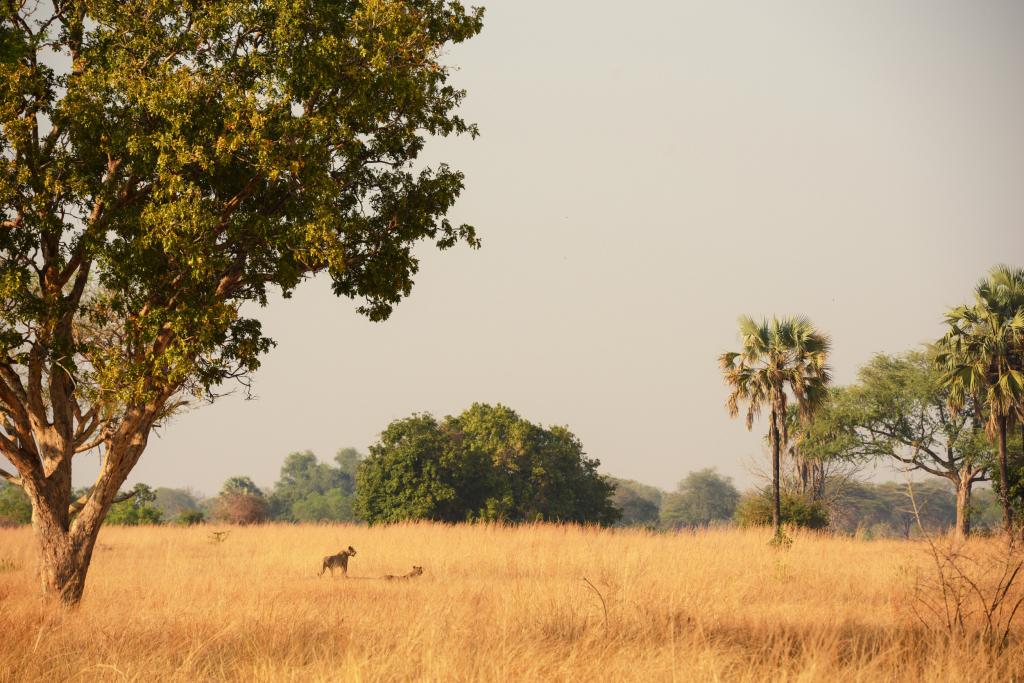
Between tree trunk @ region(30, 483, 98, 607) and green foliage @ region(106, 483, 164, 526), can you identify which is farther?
green foliage @ region(106, 483, 164, 526)

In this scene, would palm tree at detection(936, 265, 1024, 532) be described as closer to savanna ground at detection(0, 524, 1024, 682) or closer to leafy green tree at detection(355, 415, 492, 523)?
savanna ground at detection(0, 524, 1024, 682)

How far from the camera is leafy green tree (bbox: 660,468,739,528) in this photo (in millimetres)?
117875

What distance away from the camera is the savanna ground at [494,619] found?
26.4 feet

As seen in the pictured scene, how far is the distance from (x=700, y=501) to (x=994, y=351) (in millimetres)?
91756

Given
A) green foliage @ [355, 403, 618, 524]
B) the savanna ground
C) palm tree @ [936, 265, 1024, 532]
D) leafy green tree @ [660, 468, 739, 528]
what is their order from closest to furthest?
the savanna ground → palm tree @ [936, 265, 1024, 532] → green foliage @ [355, 403, 618, 524] → leafy green tree @ [660, 468, 739, 528]

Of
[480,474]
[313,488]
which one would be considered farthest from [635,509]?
[480,474]

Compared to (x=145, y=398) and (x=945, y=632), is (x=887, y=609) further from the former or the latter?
(x=145, y=398)

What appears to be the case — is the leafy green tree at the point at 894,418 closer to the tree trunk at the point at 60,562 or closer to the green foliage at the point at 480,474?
the green foliage at the point at 480,474

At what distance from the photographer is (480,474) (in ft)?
131

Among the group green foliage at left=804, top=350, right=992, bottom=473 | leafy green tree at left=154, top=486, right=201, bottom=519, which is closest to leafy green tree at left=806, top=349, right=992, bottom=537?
green foliage at left=804, top=350, right=992, bottom=473

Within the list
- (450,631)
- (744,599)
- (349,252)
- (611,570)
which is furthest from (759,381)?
(450,631)

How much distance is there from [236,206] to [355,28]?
2.99 meters

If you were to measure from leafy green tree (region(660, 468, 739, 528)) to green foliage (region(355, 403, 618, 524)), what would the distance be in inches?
2947

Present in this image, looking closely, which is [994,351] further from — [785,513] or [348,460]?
[348,460]
